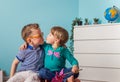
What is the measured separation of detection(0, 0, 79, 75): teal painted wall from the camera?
166 inches

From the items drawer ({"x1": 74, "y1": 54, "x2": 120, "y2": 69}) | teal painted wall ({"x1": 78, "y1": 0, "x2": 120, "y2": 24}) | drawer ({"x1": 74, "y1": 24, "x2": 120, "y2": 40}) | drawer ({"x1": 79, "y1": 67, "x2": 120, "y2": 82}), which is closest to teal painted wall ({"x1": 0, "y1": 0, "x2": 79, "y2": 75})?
teal painted wall ({"x1": 78, "y1": 0, "x2": 120, "y2": 24})

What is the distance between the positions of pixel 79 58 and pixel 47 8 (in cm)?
110

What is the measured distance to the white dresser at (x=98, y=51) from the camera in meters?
4.01

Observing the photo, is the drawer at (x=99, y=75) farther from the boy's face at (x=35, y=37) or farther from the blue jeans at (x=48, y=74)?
the boy's face at (x=35, y=37)

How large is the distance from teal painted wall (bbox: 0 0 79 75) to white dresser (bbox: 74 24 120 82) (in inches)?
19.2

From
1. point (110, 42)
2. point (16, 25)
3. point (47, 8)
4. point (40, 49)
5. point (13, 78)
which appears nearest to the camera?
point (13, 78)

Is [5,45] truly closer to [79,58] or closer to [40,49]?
[79,58]

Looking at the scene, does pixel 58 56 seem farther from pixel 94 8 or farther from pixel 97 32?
pixel 94 8

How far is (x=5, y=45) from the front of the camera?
13.9 feet

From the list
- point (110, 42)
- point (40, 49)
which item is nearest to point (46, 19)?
point (110, 42)

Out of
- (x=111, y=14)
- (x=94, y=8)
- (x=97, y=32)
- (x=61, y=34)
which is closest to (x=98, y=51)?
(x=97, y=32)

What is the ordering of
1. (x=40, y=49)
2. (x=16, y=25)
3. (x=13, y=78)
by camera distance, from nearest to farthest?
(x=13, y=78) → (x=40, y=49) → (x=16, y=25)

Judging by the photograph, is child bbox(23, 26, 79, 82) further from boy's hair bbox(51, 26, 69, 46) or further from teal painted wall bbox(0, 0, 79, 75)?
teal painted wall bbox(0, 0, 79, 75)

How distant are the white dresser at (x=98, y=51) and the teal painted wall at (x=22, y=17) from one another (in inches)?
19.2
